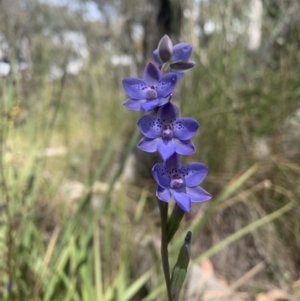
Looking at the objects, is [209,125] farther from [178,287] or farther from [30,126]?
[178,287]

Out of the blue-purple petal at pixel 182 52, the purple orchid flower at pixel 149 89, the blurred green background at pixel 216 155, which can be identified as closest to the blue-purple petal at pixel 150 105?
the purple orchid flower at pixel 149 89

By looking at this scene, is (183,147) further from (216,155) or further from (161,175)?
(216,155)

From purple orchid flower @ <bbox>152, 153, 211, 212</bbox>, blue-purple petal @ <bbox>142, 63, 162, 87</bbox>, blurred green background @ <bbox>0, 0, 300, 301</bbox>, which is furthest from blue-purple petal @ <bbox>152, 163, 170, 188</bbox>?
blurred green background @ <bbox>0, 0, 300, 301</bbox>

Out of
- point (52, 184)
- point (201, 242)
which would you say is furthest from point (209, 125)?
point (52, 184)

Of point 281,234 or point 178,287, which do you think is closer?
point 178,287

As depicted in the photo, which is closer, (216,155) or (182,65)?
(182,65)

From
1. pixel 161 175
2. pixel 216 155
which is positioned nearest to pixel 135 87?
pixel 161 175

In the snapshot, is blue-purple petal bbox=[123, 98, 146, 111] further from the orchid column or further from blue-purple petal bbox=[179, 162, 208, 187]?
blue-purple petal bbox=[179, 162, 208, 187]
